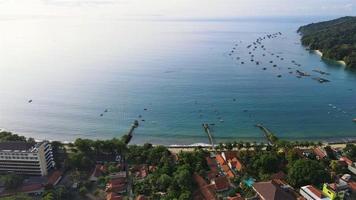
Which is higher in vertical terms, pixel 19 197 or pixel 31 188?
pixel 19 197

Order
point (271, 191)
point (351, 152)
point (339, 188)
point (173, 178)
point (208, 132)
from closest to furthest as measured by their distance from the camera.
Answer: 1. point (271, 191)
2. point (339, 188)
3. point (173, 178)
4. point (351, 152)
5. point (208, 132)

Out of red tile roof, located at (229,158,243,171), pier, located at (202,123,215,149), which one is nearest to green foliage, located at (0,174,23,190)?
red tile roof, located at (229,158,243,171)

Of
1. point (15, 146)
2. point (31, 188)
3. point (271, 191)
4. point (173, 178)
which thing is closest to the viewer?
point (271, 191)

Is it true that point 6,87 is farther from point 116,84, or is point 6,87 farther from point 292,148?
point 292,148

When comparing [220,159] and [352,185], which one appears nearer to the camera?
[352,185]

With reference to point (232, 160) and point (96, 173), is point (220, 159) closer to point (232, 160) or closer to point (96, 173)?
point (232, 160)

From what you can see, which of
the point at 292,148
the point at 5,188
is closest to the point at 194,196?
the point at 292,148

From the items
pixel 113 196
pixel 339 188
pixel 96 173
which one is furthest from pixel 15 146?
pixel 339 188

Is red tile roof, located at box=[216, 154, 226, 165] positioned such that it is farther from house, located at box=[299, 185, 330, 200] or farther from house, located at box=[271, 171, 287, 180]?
house, located at box=[299, 185, 330, 200]
